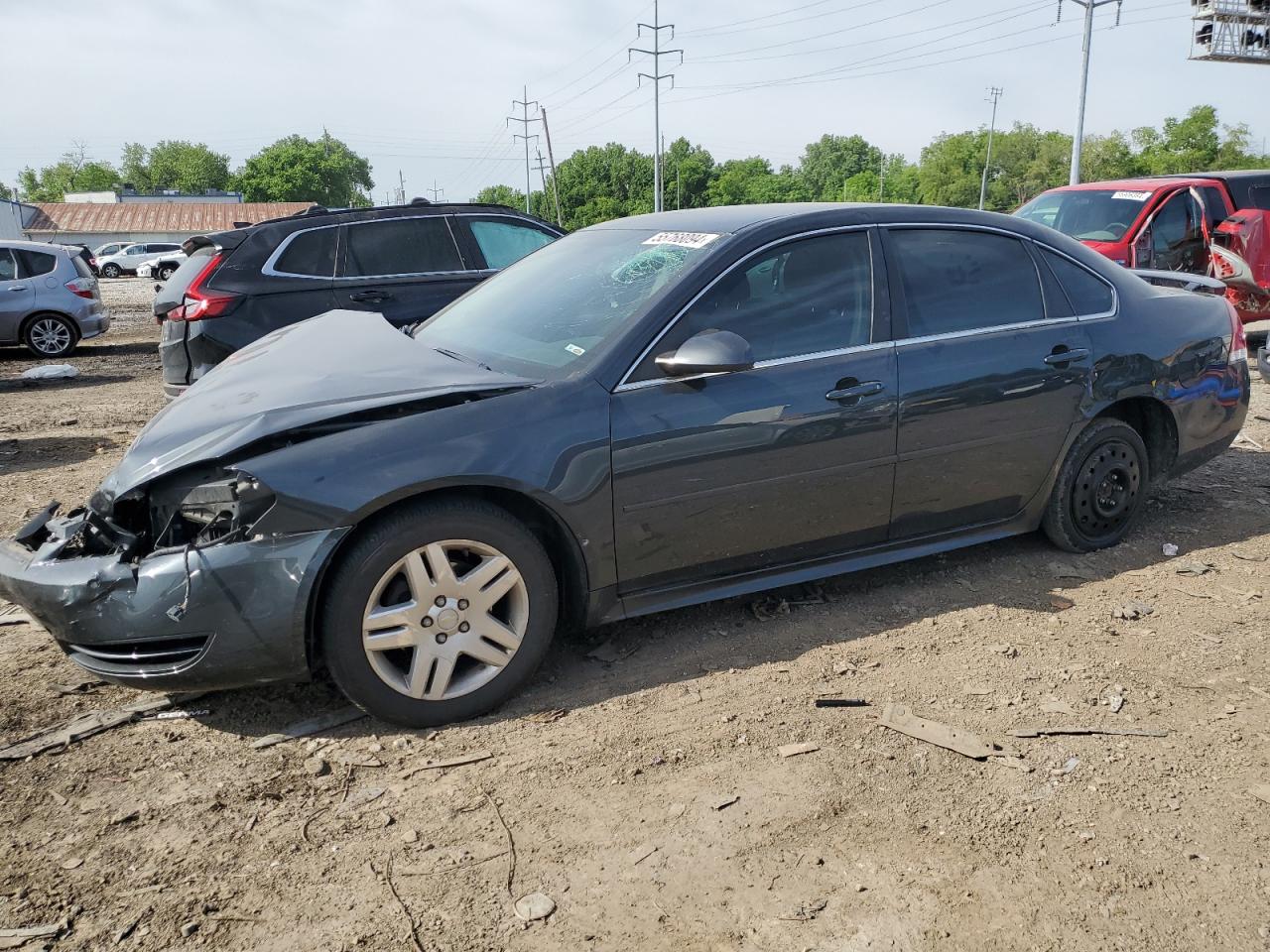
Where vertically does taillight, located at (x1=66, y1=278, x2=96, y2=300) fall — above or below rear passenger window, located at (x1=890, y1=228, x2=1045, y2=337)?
above

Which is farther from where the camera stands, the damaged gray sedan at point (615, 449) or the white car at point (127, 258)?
the white car at point (127, 258)

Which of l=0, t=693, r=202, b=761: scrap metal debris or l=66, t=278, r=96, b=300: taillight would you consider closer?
l=0, t=693, r=202, b=761: scrap metal debris

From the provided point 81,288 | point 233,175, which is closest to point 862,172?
point 233,175

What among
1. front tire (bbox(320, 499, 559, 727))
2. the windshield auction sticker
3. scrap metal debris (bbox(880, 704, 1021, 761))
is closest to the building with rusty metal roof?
the windshield auction sticker

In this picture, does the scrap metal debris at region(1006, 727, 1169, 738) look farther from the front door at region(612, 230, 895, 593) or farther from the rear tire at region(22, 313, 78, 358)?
the rear tire at region(22, 313, 78, 358)

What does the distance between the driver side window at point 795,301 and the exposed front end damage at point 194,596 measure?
1.49 meters

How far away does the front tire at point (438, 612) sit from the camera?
319 cm

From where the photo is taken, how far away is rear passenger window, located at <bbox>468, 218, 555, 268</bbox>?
27.9 ft

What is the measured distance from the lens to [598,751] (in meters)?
3.22

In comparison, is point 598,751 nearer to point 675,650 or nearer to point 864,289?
point 675,650

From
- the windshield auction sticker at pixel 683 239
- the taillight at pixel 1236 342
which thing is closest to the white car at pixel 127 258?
the windshield auction sticker at pixel 683 239

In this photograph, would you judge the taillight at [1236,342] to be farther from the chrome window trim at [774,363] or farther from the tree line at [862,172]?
the tree line at [862,172]

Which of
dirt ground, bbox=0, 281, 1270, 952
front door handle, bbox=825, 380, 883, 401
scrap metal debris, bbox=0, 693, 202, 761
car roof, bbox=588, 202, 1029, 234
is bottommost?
dirt ground, bbox=0, 281, 1270, 952

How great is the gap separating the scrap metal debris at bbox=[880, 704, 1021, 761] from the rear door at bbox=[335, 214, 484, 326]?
5.29 metres
